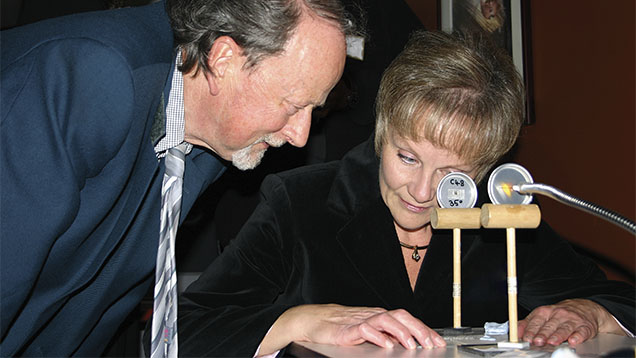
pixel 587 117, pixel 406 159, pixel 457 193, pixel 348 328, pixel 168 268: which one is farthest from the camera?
pixel 587 117

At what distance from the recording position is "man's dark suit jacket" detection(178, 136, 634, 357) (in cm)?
183

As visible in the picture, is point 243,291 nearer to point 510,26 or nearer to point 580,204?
point 580,204

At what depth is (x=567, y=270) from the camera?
6.77 feet

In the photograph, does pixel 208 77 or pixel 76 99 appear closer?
pixel 76 99

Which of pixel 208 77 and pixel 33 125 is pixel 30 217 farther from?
pixel 208 77

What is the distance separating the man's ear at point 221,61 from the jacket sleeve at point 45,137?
0.34 meters

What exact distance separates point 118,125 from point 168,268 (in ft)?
1.57

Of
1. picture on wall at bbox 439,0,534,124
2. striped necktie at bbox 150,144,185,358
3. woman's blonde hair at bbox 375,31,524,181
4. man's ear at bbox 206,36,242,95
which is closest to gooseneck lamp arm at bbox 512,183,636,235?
woman's blonde hair at bbox 375,31,524,181

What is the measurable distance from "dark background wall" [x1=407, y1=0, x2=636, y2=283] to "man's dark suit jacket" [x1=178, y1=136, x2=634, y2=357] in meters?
0.57

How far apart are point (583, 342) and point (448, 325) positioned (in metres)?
0.45

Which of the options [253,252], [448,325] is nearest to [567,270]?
[448,325]

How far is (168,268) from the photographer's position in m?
1.68

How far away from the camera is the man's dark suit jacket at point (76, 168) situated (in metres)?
1.24

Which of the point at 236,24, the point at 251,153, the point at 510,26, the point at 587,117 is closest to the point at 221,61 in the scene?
the point at 236,24
